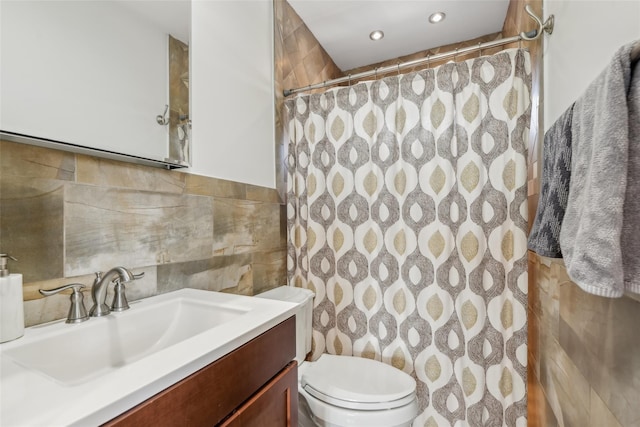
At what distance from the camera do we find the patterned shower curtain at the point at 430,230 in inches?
49.4

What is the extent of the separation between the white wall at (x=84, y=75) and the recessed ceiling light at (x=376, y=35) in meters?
1.50

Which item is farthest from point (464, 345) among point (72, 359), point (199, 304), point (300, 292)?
point (72, 359)

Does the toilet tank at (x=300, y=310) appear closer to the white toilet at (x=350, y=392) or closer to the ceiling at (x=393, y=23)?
the white toilet at (x=350, y=392)

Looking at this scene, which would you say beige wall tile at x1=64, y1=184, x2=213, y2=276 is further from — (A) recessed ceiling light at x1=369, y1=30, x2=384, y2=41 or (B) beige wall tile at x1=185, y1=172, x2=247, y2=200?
(A) recessed ceiling light at x1=369, y1=30, x2=384, y2=41

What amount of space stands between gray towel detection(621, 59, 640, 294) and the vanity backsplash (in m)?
1.19

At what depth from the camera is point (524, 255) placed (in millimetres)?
1228

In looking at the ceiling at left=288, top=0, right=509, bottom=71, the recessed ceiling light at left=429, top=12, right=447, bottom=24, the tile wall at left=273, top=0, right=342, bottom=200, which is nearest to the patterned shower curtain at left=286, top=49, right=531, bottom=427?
the tile wall at left=273, top=0, right=342, bottom=200

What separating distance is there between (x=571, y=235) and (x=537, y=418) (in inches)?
45.4

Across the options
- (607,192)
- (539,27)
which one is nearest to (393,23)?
(539,27)

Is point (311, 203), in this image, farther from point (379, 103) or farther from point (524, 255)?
point (524, 255)

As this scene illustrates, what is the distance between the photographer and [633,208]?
448 mm

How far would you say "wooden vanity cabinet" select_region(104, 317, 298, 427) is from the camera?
A: 1.54 ft

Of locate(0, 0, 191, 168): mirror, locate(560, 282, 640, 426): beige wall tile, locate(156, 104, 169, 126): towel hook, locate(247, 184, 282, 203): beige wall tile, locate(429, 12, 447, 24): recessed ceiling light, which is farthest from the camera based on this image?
locate(429, 12, 447, 24): recessed ceiling light

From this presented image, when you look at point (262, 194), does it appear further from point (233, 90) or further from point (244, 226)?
point (233, 90)
